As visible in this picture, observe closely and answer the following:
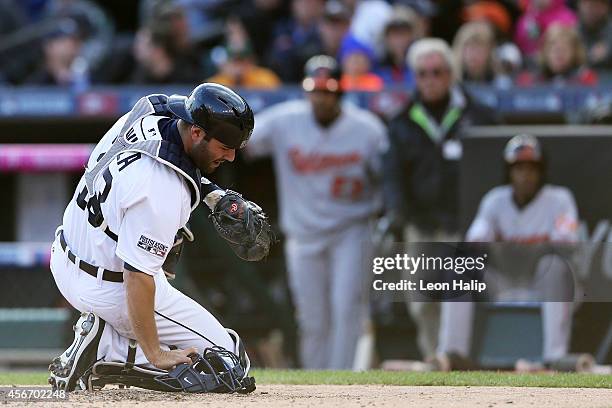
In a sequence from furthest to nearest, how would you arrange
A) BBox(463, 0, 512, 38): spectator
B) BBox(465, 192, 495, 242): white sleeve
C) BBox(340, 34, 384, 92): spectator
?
BBox(463, 0, 512, 38): spectator → BBox(340, 34, 384, 92): spectator → BBox(465, 192, 495, 242): white sleeve

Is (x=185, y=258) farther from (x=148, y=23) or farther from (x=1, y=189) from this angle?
(x=148, y=23)

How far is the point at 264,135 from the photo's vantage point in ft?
31.4

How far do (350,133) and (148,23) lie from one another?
258cm

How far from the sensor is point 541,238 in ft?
27.6

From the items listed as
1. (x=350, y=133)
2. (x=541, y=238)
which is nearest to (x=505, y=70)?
(x=350, y=133)

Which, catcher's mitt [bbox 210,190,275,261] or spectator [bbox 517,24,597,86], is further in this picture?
spectator [bbox 517,24,597,86]

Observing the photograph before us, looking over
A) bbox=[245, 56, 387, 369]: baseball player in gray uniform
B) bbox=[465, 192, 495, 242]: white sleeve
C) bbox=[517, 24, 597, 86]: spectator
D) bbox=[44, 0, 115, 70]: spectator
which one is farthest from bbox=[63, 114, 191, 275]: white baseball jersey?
bbox=[44, 0, 115, 70]: spectator

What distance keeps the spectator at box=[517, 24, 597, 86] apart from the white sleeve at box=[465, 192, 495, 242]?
174 centimetres

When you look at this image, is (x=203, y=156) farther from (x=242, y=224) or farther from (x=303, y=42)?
(x=303, y=42)

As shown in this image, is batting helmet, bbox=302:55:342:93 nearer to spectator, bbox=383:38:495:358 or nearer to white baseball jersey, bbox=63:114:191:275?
spectator, bbox=383:38:495:358

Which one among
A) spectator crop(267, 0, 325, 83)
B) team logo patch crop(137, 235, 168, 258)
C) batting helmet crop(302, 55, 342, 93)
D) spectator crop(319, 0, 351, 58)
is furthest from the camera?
spectator crop(267, 0, 325, 83)

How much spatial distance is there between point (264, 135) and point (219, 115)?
4.21m

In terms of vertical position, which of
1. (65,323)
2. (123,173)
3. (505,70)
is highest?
(505,70)

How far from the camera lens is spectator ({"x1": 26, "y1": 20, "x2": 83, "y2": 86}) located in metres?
11.1
